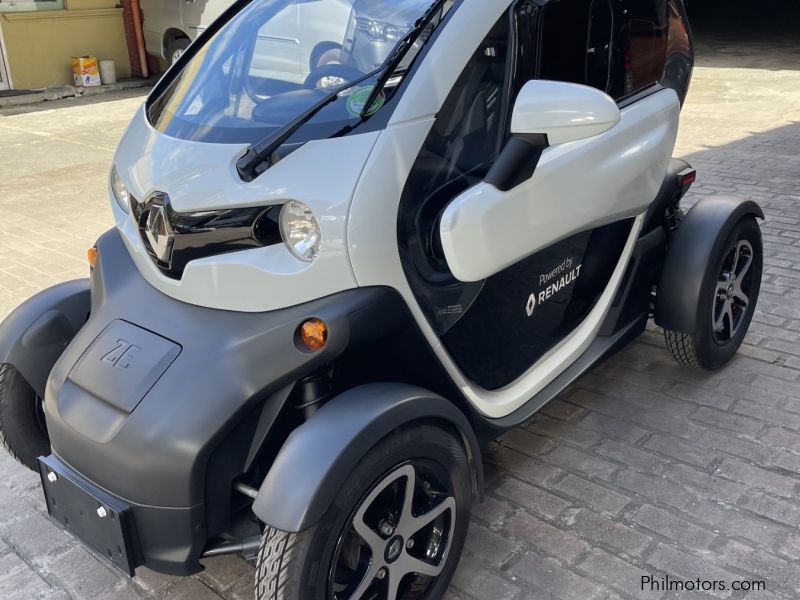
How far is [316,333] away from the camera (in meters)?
2.09

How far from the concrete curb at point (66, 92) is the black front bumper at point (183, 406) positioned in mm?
10364

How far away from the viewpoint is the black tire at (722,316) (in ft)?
11.0

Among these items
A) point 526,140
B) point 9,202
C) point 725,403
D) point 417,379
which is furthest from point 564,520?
point 9,202

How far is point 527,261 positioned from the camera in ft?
8.62

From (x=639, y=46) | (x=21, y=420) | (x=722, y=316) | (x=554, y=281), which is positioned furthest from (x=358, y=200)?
(x=722, y=316)

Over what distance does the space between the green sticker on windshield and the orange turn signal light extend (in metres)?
0.57

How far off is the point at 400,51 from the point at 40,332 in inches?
56.6

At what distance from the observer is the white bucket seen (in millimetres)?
12133

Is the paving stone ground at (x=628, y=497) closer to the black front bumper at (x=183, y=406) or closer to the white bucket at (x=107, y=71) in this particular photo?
the black front bumper at (x=183, y=406)

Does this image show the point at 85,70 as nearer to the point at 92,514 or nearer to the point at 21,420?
the point at 21,420

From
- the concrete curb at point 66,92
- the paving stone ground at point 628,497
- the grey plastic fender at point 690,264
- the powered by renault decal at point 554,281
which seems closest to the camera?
the paving stone ground at point 628,497

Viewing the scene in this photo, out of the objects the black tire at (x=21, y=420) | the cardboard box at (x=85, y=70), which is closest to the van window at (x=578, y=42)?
the black tire at (x=21, y=420)

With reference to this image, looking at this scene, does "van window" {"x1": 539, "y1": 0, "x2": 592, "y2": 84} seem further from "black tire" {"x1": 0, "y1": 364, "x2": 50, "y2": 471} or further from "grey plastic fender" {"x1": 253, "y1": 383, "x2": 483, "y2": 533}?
"black tire" {"x1": 0, "y1": 364, "x2": 50, "y2": 471}

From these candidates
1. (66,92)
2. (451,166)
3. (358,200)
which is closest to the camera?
(358,200)
